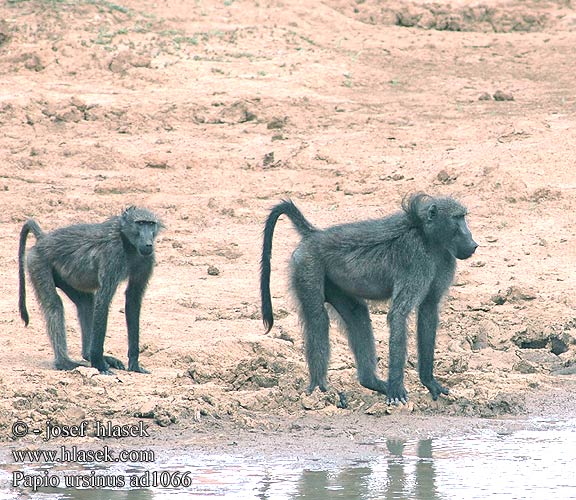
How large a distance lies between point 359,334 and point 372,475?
1.11 m

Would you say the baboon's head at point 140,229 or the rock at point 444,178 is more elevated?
the rock at point 444,178

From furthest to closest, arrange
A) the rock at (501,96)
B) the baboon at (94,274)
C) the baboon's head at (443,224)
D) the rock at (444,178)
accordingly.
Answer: the rock at (501,96) → the rock at (444,178) → the baboon at (94,274) → the baboon's head at (443,224)

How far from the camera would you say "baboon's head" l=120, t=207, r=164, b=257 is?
862cm

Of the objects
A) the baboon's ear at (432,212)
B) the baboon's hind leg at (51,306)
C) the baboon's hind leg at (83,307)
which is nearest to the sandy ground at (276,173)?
the baboon's hind leg at (51,306)

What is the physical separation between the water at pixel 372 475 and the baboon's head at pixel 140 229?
1620 mm

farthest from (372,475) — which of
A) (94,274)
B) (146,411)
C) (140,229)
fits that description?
(94,274)

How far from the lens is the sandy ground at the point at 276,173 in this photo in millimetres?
8344

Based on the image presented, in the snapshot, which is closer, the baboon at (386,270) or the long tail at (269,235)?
the baboon at (386,270)

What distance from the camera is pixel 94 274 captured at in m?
8.79

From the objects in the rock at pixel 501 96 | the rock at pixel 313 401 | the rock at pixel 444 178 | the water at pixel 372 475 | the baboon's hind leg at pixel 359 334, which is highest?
the rock at pixel 501 96

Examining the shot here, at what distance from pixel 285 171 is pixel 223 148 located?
2.78 ft

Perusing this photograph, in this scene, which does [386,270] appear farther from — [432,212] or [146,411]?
[146,411]

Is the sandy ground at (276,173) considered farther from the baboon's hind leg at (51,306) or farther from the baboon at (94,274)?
the baboon at (94,274)

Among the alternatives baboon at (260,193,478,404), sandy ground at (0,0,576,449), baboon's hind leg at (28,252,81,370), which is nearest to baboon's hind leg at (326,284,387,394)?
baboon at (260,193,478,404)
